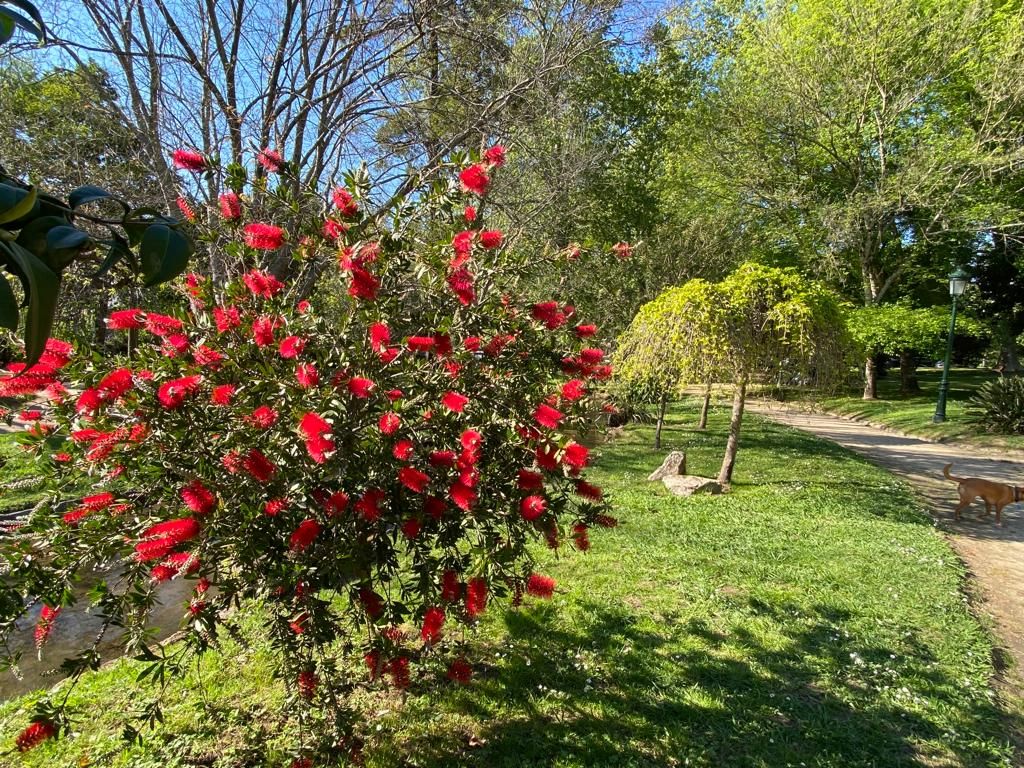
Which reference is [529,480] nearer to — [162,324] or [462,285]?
[462,285]

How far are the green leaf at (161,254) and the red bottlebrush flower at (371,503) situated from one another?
1.15m

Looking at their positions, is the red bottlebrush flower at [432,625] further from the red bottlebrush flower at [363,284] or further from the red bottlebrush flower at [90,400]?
the red bottlebrush flower at [90,400]

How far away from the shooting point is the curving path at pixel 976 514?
4477 millimetres

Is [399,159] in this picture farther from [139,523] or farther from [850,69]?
[850,69]

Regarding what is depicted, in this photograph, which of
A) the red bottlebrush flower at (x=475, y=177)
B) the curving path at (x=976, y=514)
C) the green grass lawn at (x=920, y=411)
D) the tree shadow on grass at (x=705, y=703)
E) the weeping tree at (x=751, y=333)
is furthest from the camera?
the green grass lawn at (x=920, y=411)

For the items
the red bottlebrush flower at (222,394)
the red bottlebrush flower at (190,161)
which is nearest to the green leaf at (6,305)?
the red bottlebrush flower at (222,394)

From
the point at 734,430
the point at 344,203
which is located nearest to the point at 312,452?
the point at 344,203

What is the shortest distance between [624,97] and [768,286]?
9.57 m

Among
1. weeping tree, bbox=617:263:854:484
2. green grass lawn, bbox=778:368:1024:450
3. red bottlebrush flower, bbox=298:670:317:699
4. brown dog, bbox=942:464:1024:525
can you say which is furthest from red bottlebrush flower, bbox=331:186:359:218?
green grass lawn, bbox=778:368:1024:450

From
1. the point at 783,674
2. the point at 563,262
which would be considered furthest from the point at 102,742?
the point at 783,674

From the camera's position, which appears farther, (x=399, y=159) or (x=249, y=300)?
(x=399, y=159)

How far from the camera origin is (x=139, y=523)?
201 cm

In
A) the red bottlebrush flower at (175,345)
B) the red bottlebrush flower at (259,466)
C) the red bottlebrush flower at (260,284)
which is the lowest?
the red bottlebrush flower at (259,466)

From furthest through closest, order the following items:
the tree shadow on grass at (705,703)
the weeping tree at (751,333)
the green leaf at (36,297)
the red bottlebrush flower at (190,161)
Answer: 1. the weeping tree at (751,333)
2. the tree shadow on grass at (705,703)
3. the red bottlebrush flower at (190,161)
4. the green leaf at (36,297)
